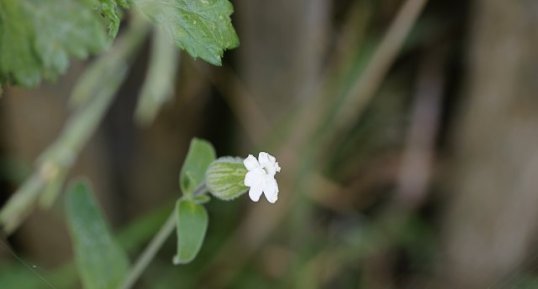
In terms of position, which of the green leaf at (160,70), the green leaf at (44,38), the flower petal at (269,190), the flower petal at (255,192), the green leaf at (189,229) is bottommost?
the green leaf at (44,38)

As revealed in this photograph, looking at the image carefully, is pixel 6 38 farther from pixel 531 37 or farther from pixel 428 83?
pixel 428 83

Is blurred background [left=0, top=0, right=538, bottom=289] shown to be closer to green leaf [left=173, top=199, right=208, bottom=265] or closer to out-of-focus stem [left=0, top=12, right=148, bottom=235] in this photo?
out-of-focus stem [left=0, top=12, right=148, bottom=235]

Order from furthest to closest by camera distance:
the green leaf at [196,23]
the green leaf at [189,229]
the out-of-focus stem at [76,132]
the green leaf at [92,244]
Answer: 1. the out-of-focus stem at [76,132]
2. the green leaf at [92,244]
3. the green leaf at [189,229]
4. the green leaf at [196,23]

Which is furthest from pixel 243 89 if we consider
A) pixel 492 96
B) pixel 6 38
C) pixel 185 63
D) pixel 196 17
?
pixel 6 38

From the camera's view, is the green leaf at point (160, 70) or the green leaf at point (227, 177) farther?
the green leaf at point (160, 70)

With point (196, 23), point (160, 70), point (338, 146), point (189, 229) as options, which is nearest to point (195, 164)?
point (189, 229)

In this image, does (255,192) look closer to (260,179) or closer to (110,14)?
(260,179)

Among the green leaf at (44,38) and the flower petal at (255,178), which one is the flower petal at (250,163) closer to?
the flower petal at (255,178)

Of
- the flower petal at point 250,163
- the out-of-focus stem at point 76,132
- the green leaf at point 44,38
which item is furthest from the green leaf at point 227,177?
the out-of-focus stem at point 76,132

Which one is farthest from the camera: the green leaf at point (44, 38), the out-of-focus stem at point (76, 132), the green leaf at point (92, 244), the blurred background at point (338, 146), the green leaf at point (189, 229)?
the blurred background at point (338, 146)
